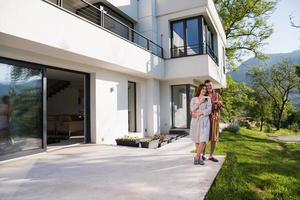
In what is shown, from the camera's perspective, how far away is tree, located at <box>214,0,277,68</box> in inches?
809

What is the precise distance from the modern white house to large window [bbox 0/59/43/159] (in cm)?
2

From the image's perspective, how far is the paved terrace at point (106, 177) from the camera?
3.40m

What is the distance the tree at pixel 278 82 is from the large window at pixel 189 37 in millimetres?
25119

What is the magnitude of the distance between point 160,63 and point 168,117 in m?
2.96

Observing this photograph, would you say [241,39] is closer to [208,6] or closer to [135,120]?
[208,6]

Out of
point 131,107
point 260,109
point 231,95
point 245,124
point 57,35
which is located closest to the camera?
point 57,35

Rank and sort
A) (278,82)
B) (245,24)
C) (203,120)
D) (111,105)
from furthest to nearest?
(278,82), (245,24), (111,105), (203,120)

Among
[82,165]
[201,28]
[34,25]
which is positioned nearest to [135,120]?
[201,28]

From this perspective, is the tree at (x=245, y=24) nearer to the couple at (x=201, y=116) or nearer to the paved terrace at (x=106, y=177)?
the couple at (x=201, y=116)

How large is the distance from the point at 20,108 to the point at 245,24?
21140mm

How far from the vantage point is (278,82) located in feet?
111

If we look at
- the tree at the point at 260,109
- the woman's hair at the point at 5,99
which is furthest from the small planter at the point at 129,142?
the tree at the point at 260,109

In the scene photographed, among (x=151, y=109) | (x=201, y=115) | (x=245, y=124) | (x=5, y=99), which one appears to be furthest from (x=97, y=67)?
(x=245, y=124)

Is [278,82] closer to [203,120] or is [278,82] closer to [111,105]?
[111,105]
